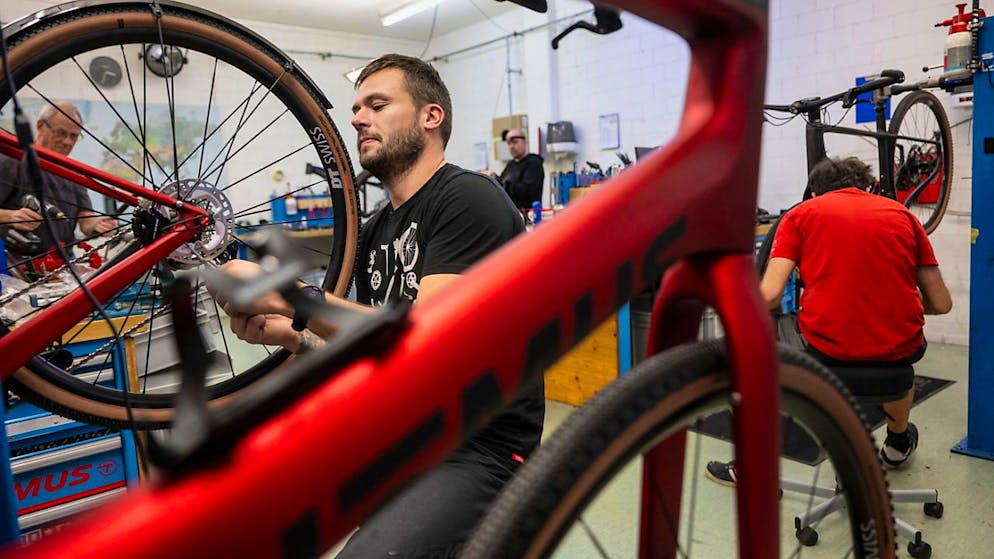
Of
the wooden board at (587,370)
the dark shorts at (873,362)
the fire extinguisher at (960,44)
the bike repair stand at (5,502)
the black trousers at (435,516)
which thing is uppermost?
the fire extinguisher at (960,44)

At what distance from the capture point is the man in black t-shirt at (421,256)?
3.13 feet

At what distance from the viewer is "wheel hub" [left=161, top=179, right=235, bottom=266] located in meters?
1.08

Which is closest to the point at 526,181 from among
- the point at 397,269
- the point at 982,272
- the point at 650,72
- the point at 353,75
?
the point at 650,72

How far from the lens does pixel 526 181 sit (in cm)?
577

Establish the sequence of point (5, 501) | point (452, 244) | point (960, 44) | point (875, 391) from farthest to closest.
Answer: point (960, 44)
point (875, 391)
point (452, 244)
point (5, 501)

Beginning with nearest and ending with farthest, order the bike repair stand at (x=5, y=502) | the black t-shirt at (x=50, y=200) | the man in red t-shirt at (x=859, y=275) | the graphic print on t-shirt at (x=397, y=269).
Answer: the bike repair stand at (x=5, y=502)
the graphic print on t-shirt at (x=397, y=269)
the man in red t-shirt at (x=859, y=275)
the black t-shirt at (x=50, y=200)

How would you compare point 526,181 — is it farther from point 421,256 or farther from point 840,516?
point 421,256

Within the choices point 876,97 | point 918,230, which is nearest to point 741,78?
point 918,230

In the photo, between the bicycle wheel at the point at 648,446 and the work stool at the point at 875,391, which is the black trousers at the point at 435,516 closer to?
the bicycle wheel at the point at 648,446

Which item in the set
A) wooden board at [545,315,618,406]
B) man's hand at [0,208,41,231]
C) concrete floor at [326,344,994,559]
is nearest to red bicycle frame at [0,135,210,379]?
concrete floor at [326,344,994,559]

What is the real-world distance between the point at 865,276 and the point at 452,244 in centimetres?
141

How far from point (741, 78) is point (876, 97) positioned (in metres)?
2.96

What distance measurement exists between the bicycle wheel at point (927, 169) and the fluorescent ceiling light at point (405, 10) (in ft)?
14.3

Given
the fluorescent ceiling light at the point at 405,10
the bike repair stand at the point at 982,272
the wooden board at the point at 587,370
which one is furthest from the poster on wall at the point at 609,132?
the bike repair stand at the point at 982,272
